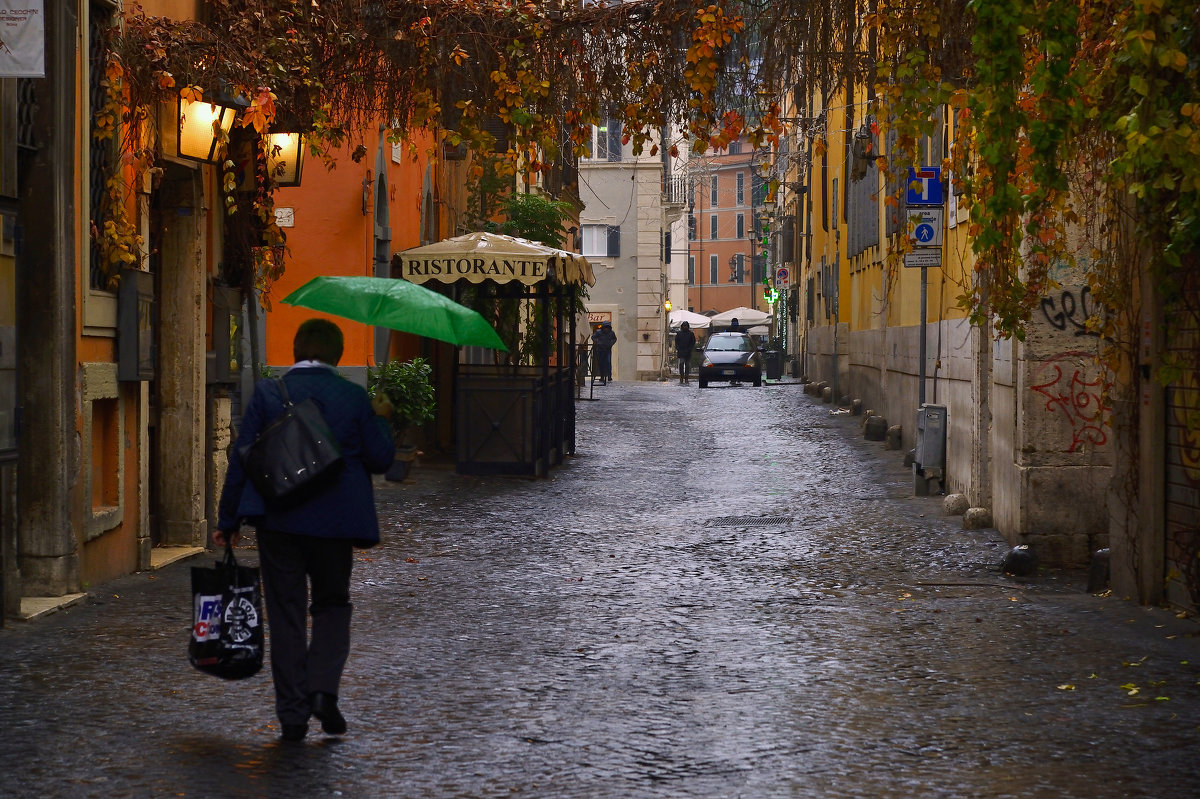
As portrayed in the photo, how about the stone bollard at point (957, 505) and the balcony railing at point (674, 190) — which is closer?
the stone bollard at point (957, 505)

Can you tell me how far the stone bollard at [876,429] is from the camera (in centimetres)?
2353

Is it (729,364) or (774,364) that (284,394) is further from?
(774,364)

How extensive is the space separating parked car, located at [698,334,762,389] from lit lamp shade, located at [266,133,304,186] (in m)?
33.1

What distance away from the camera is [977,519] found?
13.1 m

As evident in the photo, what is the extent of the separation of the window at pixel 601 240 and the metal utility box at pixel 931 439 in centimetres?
4738

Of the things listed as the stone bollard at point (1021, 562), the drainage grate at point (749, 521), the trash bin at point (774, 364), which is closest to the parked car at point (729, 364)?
the trash bin at point (774, 364)

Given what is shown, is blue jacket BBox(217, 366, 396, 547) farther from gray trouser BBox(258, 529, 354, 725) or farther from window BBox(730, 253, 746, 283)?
window BBox(730, 253, 746, 283)

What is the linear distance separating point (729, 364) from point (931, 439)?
31097 millimetres

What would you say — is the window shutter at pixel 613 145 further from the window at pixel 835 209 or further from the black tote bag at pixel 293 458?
the black tote bag at pixel 293 458

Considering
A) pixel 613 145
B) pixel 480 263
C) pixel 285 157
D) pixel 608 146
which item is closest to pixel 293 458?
pixel 285 157

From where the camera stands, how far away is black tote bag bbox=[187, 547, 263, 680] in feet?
20.9

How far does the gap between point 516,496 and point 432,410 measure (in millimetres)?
2928

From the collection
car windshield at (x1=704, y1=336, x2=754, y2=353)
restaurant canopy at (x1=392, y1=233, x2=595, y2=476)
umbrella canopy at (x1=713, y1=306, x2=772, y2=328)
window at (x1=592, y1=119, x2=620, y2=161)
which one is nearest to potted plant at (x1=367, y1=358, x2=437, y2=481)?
restaurant canopy at (x1=392, y1=233, x2=595, y2=476)

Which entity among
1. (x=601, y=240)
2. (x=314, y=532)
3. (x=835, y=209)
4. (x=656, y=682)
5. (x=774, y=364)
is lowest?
(x=656, y=682)
